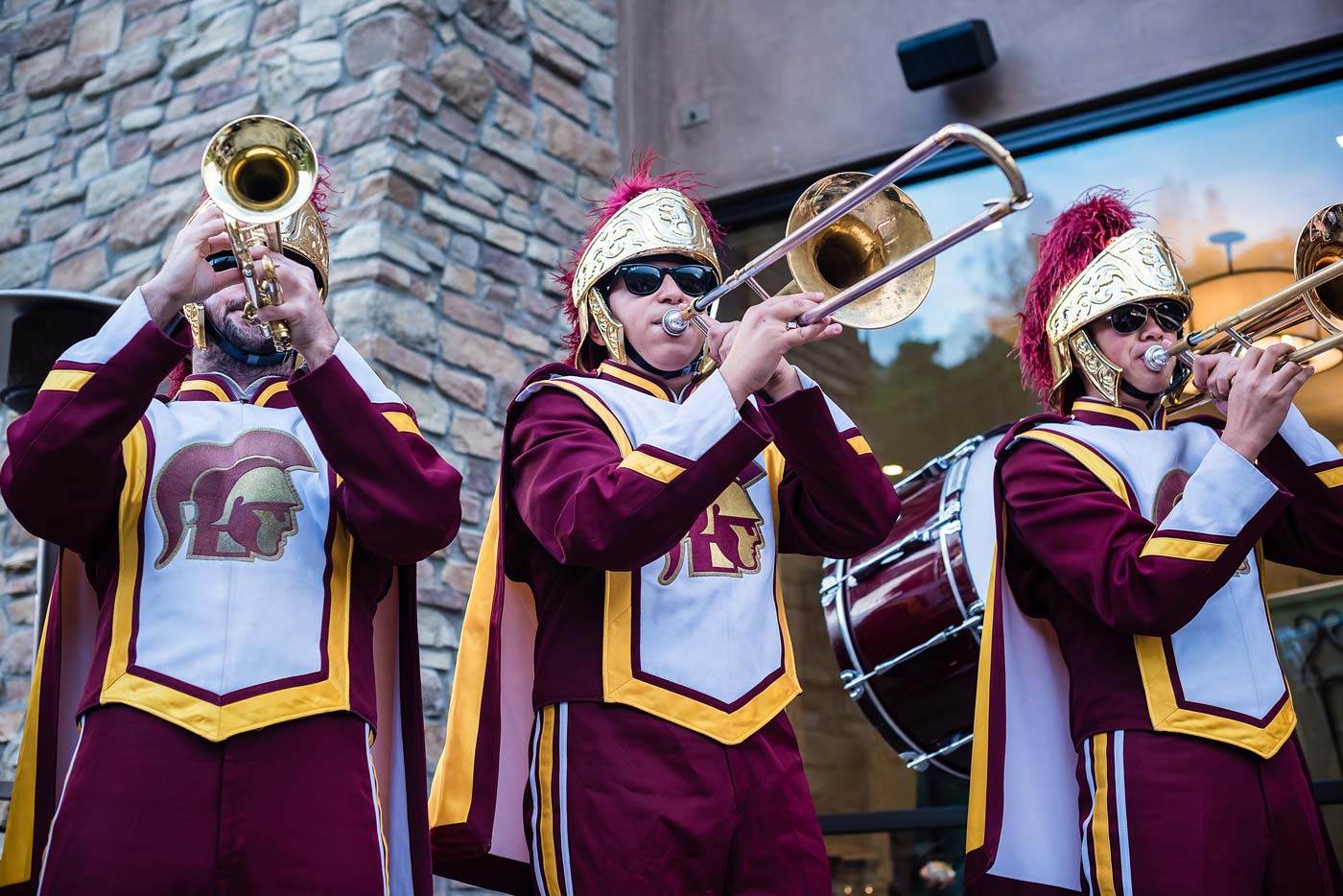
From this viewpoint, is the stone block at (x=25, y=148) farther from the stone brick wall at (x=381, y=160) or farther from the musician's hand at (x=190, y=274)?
the musician's hand at (x=190, y=274)

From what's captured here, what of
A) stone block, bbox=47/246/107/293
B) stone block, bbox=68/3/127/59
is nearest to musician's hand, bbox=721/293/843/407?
stone block, bbox=47/246/107/293

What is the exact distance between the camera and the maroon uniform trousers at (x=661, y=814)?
8.18ft

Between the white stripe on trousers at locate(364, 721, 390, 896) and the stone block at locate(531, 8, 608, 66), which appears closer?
the white stripe on trousers at locate(364, 721, 390, 896)

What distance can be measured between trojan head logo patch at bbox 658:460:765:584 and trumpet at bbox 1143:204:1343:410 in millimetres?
1122

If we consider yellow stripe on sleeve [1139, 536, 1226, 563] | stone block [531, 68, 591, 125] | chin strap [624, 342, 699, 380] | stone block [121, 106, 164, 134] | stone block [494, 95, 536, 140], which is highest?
stone block [531, 68, 591, 125]

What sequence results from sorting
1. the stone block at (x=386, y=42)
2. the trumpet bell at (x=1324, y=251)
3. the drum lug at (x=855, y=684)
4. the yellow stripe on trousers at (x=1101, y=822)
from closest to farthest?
1. the yellow stripe on trousers at (x=1101, y=822)
2. the trumpet bell at (x=1324, y=251)
3. the drum lug at (x=855, y=684)
4. the stone block at (x=386, y=42)

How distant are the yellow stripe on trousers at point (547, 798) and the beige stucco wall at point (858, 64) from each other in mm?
3648

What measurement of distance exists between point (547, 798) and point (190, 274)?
111 centimetres

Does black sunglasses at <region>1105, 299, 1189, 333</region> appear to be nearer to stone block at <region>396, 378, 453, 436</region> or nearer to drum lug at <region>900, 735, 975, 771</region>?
drum lug at <region>900, 735, 975, 771</region>

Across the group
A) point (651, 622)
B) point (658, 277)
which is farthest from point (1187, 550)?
point (658, 277)

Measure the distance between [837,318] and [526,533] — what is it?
2.50 ft

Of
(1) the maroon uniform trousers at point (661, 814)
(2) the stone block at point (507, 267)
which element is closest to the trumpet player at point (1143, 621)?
(1) the maroon uniform trousers at point (661, 814)

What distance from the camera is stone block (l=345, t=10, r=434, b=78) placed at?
5391 mm

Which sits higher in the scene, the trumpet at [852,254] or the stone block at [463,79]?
the stone block at [463,79]
